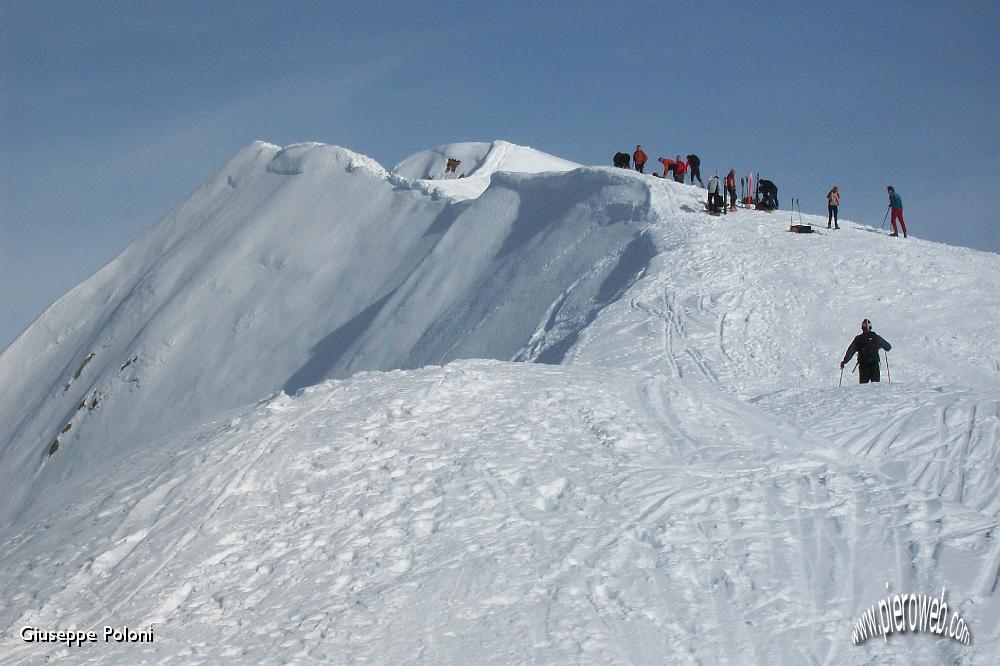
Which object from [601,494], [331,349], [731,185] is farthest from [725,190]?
[601,494]

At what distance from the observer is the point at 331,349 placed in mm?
26203

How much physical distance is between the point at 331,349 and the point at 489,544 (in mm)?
19620

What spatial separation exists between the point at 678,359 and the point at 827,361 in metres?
2.34

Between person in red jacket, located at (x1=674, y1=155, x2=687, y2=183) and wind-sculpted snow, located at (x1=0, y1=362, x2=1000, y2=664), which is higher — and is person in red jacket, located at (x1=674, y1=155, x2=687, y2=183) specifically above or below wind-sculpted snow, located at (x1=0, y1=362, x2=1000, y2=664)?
above

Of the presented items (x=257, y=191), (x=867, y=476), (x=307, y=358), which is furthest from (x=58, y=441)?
(x=867, y=476)

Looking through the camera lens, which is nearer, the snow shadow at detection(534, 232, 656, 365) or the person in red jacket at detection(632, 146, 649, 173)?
the snow shadow at detection(534, 232, 656, 365)

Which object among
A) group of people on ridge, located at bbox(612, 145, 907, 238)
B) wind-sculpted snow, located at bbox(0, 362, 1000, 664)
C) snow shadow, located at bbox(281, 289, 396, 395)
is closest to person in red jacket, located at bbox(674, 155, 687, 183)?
group of people on ridge, located at bbox(612, 145, 907, 238)

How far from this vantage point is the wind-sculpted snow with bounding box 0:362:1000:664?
19.9ft

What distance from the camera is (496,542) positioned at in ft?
23.4

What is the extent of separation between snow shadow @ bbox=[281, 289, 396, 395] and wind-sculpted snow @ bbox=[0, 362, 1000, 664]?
15650 mm

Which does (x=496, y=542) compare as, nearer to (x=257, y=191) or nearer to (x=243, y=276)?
(x=243, y=276)

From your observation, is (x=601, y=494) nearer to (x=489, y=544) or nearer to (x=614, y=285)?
(x=489, y=544)

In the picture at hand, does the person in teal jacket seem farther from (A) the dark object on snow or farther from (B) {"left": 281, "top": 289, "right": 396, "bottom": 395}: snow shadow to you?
(B) {"left": 281, "top": 289, "right": 396, "bottom": 395}: snow shadow

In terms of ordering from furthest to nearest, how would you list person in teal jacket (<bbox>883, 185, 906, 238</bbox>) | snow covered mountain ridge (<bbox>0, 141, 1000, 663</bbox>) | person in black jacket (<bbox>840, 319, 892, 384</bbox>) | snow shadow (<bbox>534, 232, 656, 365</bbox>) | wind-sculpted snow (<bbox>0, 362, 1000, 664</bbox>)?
person in teal jacket (<bbox>883, 185, 906, 238</bbox>), snow shadow (<bbox>534, 232, 656, 365</bbox>), person in black jacket (<bbox>840, 319, 892, 384</bbox>), snow covered mountain ridge (<bbox>0, 141, 1000, 663</bbox>), wind-sculpted snow (<bbox>0, 362, 1000, 664</bbox>)
